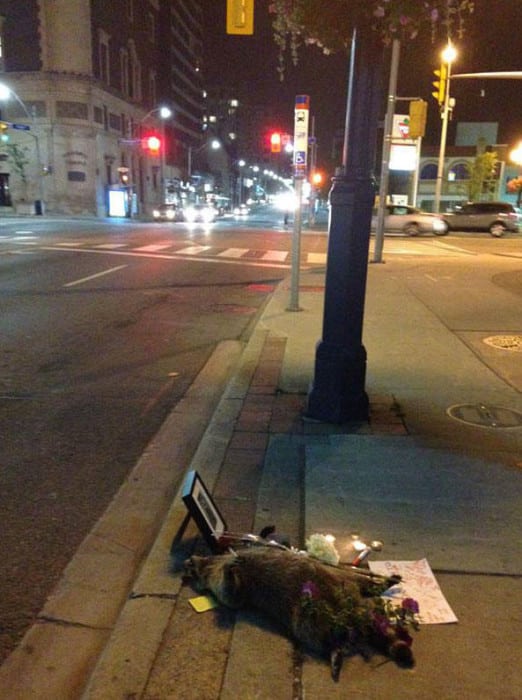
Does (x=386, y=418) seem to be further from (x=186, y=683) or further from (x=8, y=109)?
(x=8, y=109)

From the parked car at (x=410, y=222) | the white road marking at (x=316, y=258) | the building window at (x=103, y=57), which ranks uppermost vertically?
the building window at (x=103, y=57)

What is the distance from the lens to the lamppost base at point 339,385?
5.34 meters

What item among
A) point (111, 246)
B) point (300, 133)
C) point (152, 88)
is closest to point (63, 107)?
point (152, 88)

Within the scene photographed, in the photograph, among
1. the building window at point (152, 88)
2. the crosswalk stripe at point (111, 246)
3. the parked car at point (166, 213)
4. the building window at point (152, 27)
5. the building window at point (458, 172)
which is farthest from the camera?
the building window at point (458, 172)

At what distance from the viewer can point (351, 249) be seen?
5.17 m

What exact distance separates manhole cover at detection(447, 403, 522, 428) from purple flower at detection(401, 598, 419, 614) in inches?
113

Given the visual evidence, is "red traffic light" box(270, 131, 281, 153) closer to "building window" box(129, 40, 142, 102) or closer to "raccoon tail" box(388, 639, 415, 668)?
"raccoon tail" box(388, 639, 415, 668)

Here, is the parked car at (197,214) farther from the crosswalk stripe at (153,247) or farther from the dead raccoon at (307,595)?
the dead raccoon at (307,595)

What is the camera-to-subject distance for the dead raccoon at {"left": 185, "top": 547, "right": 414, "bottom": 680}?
2.72 m

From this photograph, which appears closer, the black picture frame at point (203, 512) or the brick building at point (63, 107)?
the black picture frame at point (203, 512)

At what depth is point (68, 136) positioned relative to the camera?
52406mm

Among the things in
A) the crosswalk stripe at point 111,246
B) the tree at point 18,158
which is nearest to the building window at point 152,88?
the tree at point 18,158

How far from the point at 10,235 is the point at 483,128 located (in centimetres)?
7163

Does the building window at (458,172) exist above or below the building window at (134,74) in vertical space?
below
